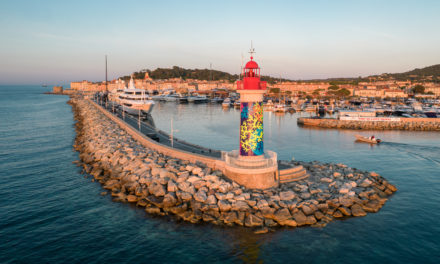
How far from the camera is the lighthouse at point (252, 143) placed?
1806 cm

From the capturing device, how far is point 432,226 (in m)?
16.1

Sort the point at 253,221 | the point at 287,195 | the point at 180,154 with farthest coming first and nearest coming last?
the point at 180,154
the point at 287,195
the point at 253,221

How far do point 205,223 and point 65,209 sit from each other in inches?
344

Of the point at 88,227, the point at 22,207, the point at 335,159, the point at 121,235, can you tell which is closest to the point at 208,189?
the point at 121,235

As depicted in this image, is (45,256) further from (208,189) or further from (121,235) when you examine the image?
(208,189)

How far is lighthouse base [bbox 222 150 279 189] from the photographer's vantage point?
59.4 feet

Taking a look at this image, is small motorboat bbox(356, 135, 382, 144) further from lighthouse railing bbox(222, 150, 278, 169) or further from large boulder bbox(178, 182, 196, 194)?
large boulder bbox(178, 182, 196, 194)

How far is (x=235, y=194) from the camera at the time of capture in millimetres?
17266

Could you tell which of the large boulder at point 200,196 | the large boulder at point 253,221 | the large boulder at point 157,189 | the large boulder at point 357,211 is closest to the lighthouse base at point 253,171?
the large boulder at point 200,196

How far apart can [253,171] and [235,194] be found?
1831 mm

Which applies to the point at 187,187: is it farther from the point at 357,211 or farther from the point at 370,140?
the point at 370,140

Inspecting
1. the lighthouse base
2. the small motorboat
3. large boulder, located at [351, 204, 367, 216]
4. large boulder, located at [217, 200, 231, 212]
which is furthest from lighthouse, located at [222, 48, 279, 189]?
the small motorboat

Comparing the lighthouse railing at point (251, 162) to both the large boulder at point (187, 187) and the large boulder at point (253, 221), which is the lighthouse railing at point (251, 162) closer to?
the large boulder at point (187, 187)

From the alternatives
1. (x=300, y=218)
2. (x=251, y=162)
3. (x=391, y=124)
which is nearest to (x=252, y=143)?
(x=251, y=162)
